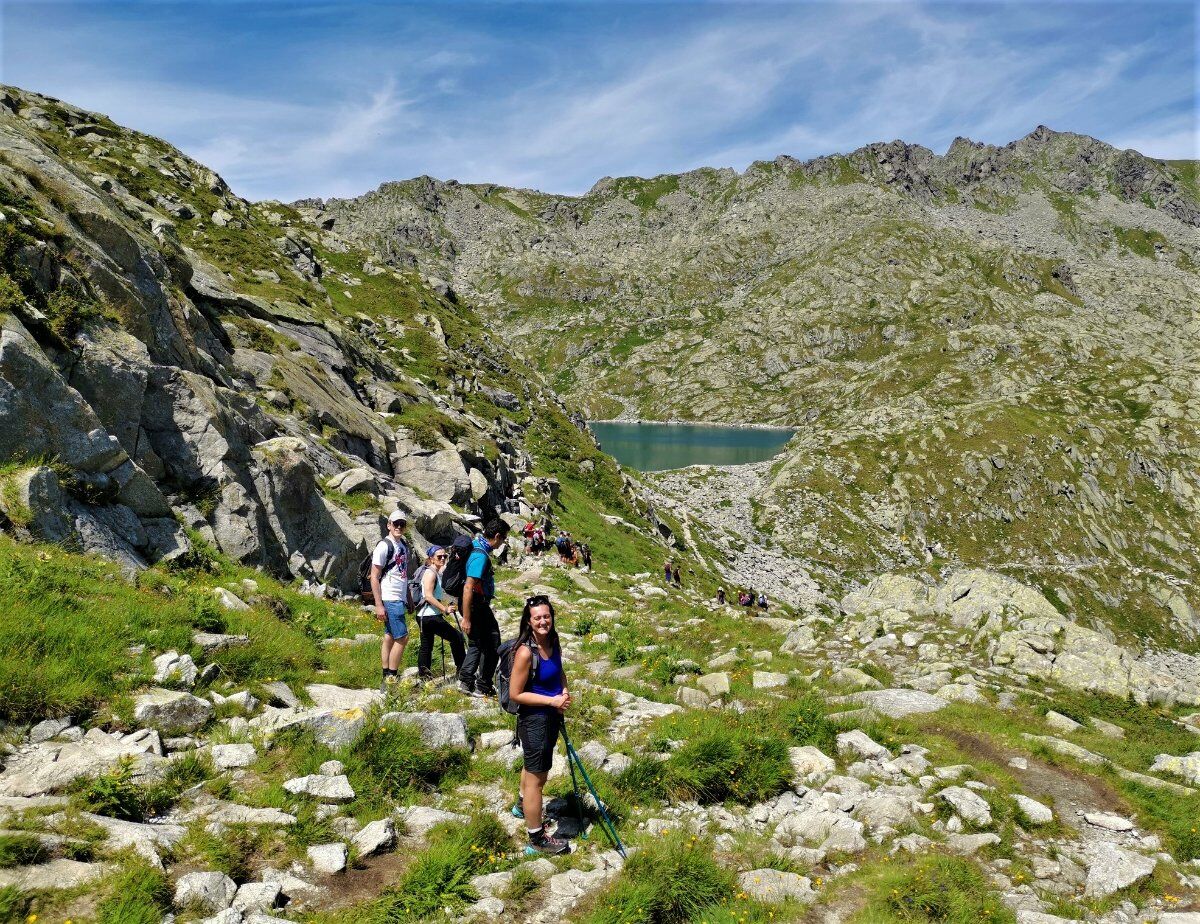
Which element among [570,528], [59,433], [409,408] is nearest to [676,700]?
[59,433]

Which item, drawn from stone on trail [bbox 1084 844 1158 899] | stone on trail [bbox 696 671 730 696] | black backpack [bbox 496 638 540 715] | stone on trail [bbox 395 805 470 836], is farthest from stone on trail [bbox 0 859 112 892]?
stone on trail [bbox 1084 844 1158 899]

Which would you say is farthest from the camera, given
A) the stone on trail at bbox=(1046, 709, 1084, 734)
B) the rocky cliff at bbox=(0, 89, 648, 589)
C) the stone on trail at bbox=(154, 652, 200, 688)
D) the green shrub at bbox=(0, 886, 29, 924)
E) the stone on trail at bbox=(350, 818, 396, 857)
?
the stone on trail at bbox=(1046, 709, 1084, 734)

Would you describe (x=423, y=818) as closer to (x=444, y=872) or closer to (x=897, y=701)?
(x=444, y=872)

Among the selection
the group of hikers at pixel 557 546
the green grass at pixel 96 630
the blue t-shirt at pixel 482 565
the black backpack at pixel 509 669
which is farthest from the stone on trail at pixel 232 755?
the group of hikers at pixel 557 546

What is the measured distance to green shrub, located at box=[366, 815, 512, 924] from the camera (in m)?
5.81

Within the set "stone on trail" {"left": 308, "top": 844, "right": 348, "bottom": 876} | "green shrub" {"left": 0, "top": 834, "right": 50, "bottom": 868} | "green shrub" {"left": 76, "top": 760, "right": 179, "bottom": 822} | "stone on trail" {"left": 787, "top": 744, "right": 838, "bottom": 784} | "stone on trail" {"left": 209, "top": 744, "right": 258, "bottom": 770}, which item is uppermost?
"green shrub" {"left": 0, "top": 834, "right": 50, "bottom": 868}

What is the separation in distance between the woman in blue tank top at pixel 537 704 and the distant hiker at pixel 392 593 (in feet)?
15.1

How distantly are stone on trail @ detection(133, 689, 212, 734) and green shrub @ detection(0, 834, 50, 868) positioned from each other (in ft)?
8.03

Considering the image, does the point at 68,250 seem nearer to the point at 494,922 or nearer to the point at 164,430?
the point at 164,430

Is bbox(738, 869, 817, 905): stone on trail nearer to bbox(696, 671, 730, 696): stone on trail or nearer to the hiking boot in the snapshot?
the hiking boot

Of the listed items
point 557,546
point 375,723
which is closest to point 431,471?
point 557,546

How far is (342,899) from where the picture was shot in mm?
5887

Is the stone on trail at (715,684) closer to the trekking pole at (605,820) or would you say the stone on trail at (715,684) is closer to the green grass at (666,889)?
the trekking pole at (605,820)

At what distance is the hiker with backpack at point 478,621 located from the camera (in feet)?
36.6
